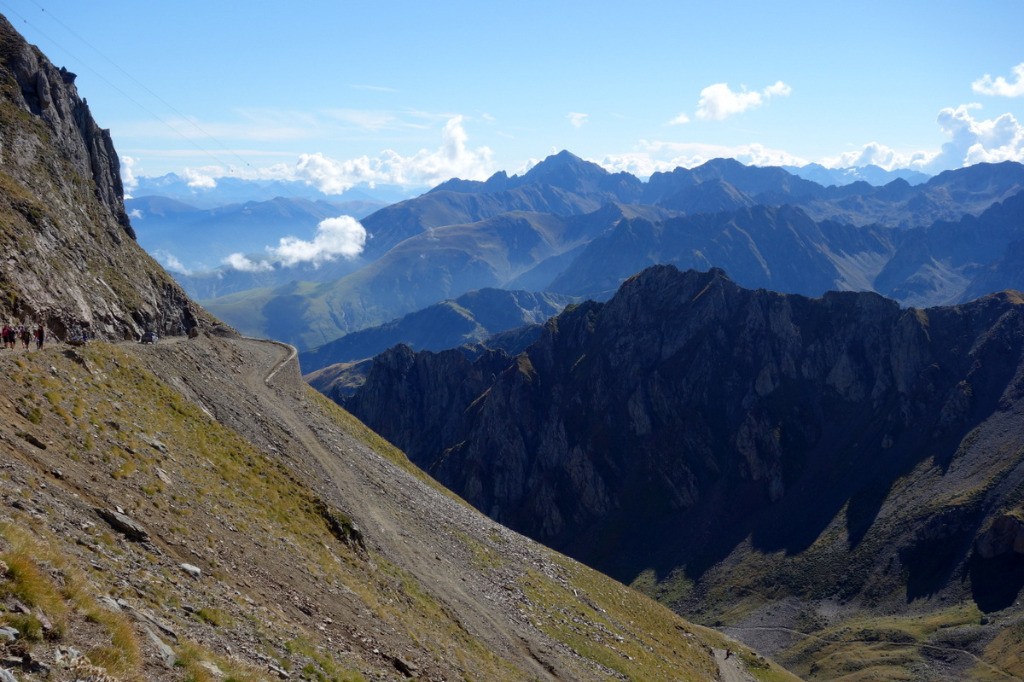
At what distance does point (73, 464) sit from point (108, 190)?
8021 centimetres

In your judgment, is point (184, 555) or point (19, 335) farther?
point (19, 335)

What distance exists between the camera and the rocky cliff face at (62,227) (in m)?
59.7

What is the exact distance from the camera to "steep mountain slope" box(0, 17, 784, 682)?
2033 centimetres

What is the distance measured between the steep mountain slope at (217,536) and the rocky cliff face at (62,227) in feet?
1.25

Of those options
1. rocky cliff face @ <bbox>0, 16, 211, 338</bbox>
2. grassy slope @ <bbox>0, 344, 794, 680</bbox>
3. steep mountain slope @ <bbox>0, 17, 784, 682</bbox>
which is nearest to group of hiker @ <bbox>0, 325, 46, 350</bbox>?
steep mountain slope @ <bbox>0, 17, 784, 682</bbox>

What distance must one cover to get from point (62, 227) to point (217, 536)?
50.5 meters

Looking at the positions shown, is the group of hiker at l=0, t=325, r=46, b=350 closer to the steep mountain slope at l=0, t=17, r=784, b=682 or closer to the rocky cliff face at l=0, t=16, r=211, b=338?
the steep mountain slope at l=0, t=17, r=784, b=682

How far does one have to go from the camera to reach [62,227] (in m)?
69.9

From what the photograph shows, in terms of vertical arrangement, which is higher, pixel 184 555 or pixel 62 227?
pixel 62 227

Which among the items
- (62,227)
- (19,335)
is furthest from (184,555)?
(62,227)

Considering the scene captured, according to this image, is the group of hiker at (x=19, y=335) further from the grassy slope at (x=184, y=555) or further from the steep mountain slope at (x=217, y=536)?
the grassy slope at (x=184, y=555)

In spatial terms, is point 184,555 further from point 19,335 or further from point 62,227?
point 62,227

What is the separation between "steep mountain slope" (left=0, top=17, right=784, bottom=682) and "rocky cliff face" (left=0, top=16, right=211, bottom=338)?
1.25ft

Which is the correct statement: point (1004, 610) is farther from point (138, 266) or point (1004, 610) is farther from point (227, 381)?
point (138, 266)
